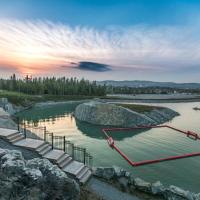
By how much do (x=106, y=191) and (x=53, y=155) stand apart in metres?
4.15

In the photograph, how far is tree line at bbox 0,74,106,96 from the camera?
137 m

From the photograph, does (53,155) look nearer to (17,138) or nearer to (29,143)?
(29,143)

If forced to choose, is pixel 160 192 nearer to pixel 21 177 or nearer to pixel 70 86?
pixel 21 177

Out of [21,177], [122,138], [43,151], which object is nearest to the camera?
[21,177]

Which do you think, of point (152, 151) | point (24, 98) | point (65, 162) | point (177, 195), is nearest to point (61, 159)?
point (65, 162)

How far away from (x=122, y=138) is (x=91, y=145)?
25.4 feet

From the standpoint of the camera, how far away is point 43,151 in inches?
616

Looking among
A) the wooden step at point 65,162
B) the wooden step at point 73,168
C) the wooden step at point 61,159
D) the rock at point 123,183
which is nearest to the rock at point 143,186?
the rock at point 123,183

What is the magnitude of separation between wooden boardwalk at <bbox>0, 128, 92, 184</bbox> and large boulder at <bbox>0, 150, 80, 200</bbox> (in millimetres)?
4927

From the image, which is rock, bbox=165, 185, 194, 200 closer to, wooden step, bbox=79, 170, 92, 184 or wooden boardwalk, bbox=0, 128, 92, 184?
wooden step, bbox=79, 170, 92, 184

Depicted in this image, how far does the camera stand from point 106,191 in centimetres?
1468

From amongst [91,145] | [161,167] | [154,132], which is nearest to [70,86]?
[154,132]

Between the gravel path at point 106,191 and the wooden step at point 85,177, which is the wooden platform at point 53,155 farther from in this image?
the gravel path at point 106,191

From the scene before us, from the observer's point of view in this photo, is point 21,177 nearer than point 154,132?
Yes
